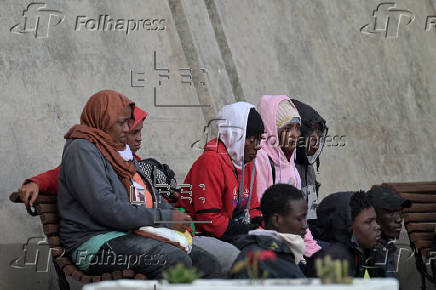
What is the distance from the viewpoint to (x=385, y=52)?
32.7 feet

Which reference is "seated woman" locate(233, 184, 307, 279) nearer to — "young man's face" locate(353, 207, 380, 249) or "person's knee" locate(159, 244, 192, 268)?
"person's knee" locate(159, 244, 192, 268)

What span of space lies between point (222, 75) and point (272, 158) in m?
2.03

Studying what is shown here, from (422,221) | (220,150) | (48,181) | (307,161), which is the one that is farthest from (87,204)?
(422,221)

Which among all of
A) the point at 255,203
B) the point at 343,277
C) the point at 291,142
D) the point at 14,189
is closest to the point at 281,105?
the point at 291,142

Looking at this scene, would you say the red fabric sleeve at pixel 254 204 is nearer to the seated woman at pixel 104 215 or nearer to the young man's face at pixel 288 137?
the young man's face at pixel 288 137

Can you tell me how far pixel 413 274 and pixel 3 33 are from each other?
3.93 meters

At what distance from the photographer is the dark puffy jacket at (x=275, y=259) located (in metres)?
4.59

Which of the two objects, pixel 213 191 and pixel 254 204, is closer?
pixel 213 191

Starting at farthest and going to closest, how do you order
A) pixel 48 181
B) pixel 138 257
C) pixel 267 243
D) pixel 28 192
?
1. pixel 48 181
2. pixel 28 192
3. pixel 138 257
4. pixel 267 243

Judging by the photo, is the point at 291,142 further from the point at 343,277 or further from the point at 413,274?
the point at 343,277

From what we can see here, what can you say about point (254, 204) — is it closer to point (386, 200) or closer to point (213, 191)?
point (213, 191)

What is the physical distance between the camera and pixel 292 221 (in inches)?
204

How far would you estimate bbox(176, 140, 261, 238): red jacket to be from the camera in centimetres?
585

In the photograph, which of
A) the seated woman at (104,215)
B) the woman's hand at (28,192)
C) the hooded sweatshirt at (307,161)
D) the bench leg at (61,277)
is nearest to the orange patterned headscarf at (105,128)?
the seated woman at (104,215)
